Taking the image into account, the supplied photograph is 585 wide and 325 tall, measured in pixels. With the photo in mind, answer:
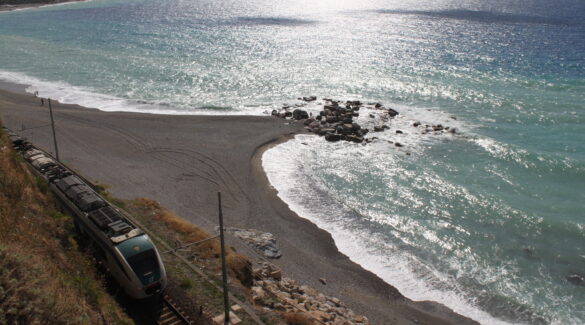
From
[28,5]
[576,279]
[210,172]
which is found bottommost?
[576,279]

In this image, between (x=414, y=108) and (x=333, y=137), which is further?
(x=414, y=108)

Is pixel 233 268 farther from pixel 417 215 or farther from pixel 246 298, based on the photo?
pixel 417 215

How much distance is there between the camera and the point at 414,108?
57.6 metres

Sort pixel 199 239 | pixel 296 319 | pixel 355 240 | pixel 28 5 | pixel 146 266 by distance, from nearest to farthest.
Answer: pixel 146 266 < pixel 296 319 < pixel 199 239 < pixel 355 240 < pixel 28 5

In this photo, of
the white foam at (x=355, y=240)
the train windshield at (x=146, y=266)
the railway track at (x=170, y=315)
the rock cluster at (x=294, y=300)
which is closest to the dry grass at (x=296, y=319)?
the rock cluster at (x=294, y=300)

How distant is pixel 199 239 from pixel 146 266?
6.69 metres

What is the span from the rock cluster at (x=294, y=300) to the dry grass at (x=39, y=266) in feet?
22.1

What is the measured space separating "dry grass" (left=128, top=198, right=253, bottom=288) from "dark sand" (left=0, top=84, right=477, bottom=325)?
270 cm

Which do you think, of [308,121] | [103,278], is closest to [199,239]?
[103,278]

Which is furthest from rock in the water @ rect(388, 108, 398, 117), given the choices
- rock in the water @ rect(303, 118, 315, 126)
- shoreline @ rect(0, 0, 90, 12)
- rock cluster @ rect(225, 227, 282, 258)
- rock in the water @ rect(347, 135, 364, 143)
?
shoreline @ rect(0, 0, 90, 12)

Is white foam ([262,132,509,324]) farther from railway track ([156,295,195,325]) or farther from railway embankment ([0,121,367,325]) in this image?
railway track ([156,295,195,325])

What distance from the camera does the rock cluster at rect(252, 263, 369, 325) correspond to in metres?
20.7

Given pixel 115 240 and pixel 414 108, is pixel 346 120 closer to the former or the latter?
pixel 414 108

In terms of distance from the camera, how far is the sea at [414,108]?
28188 mm
